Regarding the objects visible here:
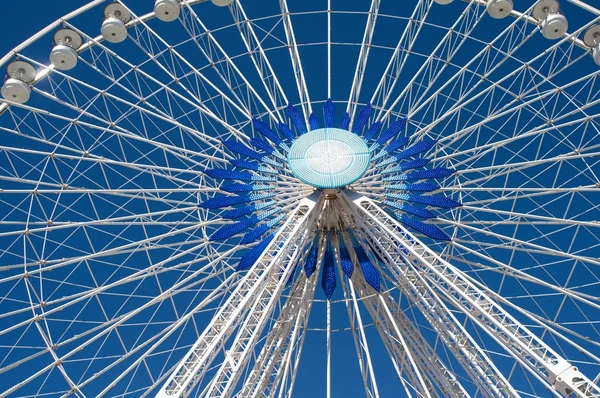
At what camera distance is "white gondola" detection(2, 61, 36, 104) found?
27.5 metres

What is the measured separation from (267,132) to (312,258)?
4.74 m

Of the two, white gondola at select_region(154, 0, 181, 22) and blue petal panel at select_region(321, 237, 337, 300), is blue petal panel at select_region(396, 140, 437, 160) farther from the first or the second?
white gondola at select_region(154, 0, 181, 22)

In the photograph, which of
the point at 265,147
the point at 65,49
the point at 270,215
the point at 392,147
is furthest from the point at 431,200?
the point at 65,49

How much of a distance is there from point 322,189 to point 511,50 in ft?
29.9

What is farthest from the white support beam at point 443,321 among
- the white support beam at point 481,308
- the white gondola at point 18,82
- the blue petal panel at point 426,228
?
the white gondola at point 18,82

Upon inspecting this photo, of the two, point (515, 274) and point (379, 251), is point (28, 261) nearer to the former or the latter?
point (379, 251)

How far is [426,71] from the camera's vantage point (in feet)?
96.9

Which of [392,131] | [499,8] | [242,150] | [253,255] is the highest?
[499,8]

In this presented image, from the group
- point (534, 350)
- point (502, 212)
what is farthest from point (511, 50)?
point (534, 350)

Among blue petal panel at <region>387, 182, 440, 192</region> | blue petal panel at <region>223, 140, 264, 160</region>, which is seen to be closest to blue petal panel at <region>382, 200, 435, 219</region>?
blue petal panel at <region>387, 182, 440, 192</region>

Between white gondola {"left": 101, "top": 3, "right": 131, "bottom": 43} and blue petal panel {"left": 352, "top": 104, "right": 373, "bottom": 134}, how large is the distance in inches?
366

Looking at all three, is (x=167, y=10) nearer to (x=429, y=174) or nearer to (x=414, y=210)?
(x=429, y=174)

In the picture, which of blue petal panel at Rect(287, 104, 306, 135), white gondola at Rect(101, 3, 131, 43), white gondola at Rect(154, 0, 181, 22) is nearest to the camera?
blue petal panel at Rect(287, 104, 306, 135)

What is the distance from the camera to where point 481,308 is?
21672 mm
